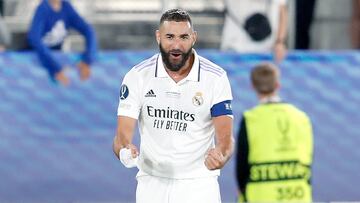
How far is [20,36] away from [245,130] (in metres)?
3.75

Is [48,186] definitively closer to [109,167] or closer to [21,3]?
[109,167]

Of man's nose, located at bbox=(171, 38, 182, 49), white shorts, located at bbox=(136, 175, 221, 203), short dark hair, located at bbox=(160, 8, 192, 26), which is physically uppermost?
short dark hair, located at bbox=(160, 8, 192, 26)

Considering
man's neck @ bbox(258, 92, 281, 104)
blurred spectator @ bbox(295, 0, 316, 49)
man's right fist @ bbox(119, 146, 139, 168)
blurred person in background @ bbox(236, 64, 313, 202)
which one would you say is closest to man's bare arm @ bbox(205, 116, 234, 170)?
man's right fist @ bbox(119, 146, 139, 168)

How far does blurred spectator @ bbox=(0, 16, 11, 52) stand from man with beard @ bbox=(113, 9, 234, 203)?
160 inches

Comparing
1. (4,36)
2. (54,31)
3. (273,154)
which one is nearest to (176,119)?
(273,154)

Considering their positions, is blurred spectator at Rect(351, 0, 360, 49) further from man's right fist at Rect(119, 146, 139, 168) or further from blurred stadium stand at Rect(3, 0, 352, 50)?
man's right fist at Rect(119, 146, 139, 168)

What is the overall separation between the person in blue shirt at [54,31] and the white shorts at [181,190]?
382 centimetres

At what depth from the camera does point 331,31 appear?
1070 cm

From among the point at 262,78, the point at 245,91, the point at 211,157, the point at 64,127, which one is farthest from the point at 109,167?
the point at 211,157

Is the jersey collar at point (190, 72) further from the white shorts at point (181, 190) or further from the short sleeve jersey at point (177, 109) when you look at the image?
the white shorts at point (181, 190)

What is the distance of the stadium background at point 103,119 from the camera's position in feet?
34.2

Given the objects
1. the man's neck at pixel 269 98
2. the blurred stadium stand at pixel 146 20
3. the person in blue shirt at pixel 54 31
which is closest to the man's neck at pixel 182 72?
the man's neck at pixel 269 98

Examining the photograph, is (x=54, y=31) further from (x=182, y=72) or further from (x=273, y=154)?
(x=182, y=72)

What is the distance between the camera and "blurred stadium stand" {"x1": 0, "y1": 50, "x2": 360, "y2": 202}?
10438 mm
